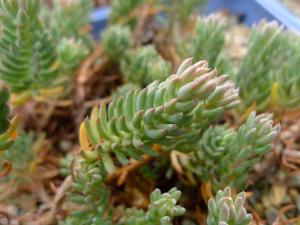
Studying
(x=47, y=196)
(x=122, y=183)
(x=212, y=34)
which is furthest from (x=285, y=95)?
(x=47, y=196)

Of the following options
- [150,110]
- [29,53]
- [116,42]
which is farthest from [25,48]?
[150,110]

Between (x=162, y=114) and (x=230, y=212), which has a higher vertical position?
(x=162, y=114)

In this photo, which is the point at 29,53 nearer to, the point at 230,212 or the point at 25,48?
the point at 25,48

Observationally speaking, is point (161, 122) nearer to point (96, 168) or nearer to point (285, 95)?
point (96, 168)

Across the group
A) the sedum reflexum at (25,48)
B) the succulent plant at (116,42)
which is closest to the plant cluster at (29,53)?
the sedum reflexum at (25,48)

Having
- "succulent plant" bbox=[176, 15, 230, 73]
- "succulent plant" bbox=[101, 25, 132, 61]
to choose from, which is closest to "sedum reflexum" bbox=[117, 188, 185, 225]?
"succulent plant" bbox=[176, 15, 230, 73]

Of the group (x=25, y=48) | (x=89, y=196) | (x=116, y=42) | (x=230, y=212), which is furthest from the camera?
(x=116, y=42)
